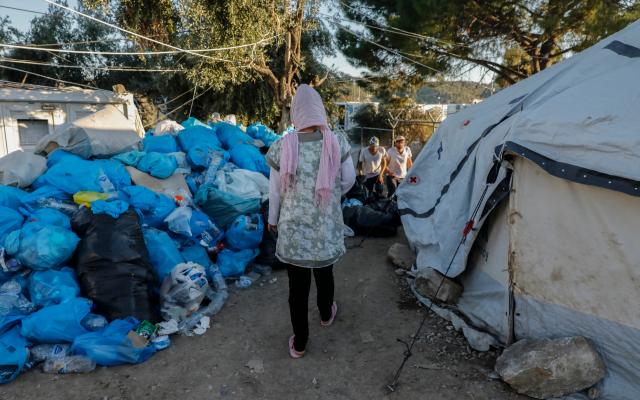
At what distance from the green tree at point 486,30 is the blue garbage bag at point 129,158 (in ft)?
25.9

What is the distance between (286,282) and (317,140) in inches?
75.8

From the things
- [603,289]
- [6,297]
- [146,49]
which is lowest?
[6,297]

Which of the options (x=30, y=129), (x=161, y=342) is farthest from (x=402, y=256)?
(x=30, y=129)

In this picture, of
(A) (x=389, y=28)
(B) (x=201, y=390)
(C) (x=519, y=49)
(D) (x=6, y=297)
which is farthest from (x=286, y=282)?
(C) (x=519, y=49)

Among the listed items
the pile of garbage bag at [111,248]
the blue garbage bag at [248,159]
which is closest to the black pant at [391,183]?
the blue garbage bag at [248,159]

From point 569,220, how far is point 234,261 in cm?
290

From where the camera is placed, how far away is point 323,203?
2.67 meters

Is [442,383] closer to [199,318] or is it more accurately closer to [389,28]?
[199,318]

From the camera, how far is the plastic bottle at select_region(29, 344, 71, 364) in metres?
2.72

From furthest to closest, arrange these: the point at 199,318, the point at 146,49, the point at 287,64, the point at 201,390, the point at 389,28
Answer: the point at 287,64 < the point at 389,28 < the point at 146,49 < the point at 199,318 < the point at 201,390

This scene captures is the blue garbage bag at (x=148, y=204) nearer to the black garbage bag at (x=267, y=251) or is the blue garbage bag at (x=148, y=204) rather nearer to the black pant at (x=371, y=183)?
the black garbage bag at (x=267, y=251)

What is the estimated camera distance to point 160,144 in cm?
Answer: 536

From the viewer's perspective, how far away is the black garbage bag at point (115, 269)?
3.00 metres

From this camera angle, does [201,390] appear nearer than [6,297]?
Yes
